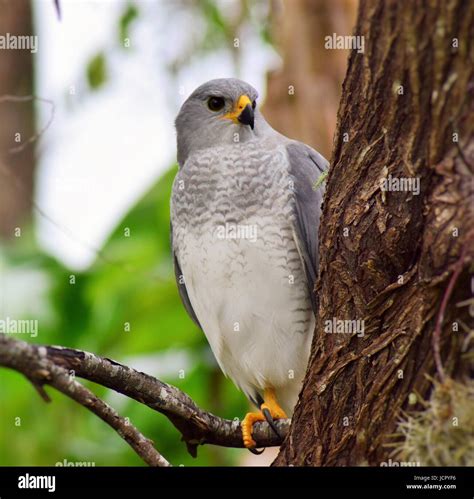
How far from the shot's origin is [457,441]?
2.22 meters

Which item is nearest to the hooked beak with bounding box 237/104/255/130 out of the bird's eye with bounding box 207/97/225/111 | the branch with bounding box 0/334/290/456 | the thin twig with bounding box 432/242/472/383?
the bird's eye with bounding box 207/97/225/111

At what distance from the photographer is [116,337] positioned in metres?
5.05

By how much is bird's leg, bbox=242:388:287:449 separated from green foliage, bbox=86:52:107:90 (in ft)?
10.1

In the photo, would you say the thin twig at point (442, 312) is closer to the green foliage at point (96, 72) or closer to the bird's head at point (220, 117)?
the bird's head at point (220, 117)

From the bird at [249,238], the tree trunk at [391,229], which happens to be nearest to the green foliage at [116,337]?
the bird at [249,238]

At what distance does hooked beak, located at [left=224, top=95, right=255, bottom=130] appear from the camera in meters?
3.63

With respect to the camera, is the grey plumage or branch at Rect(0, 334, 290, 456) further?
the grey plumage

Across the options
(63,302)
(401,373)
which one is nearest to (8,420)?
(63,302)

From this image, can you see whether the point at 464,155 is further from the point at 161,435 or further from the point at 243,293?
the point at 161,435

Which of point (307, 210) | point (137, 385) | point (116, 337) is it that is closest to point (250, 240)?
point (307, 210)

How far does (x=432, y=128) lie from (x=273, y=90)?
325 cm

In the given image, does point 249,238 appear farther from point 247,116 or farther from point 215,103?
point 215,103

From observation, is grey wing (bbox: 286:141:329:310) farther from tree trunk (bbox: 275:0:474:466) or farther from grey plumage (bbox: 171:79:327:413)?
tree trunk (bbox: 275:0:474:466)

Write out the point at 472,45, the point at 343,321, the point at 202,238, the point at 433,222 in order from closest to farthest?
1. the point at 472,45
2. the point at 433,222
3. the point at 343,321
4. the point at 202,238
